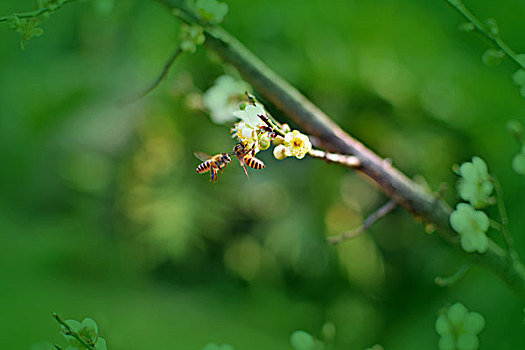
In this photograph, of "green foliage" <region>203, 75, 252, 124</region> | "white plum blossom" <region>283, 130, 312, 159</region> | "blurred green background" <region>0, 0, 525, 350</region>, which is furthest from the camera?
"blurred green background" <region>0, 0, 525, 350</region>

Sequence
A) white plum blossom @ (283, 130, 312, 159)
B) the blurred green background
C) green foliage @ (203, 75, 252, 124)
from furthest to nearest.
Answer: the blurred green background, green foliage @ (203, 75, 252, 124), white plum blossom @ (283, 130, 312, 159)

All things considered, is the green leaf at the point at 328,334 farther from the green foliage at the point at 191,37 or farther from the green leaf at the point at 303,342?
the green foliage at the point at 191,37

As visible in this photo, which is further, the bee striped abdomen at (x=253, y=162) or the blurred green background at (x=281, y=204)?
the blurred green background at (x=281, y=204)

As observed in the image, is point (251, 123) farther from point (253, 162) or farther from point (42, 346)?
point (42, 346)

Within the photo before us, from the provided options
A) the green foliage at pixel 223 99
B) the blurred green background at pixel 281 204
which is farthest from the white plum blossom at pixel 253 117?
the blurred green background at pixel 281 204

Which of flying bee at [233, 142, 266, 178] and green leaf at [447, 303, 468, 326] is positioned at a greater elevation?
flying bee at [233, 142, 266, 178]

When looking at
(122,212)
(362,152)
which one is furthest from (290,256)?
(362,152)

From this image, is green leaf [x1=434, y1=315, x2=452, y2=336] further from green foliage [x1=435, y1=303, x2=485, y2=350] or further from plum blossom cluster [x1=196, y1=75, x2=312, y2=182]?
plum blossom cluster [x1=196, y1=75, x2=312, y2=182]

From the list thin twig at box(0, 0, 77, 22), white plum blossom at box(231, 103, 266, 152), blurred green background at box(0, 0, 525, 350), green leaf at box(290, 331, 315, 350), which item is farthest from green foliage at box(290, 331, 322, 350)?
blurred green background at box(0, 0, 525, 350)
